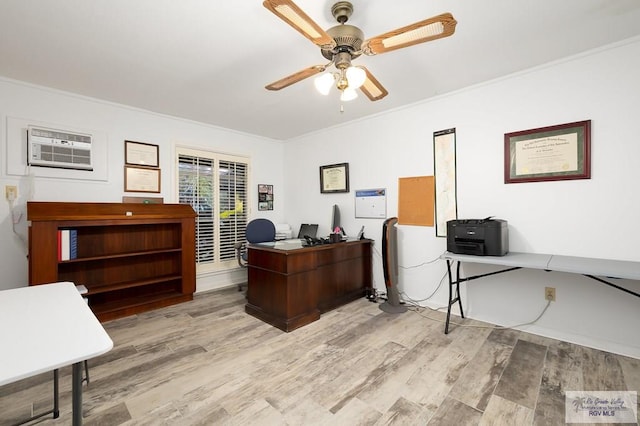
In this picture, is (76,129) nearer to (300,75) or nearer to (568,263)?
(300,75)

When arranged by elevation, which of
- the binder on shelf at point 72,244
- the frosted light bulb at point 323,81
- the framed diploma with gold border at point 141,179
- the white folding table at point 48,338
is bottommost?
the white folding table at point 48,338

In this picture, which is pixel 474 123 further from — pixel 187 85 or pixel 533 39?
pixel 187 85

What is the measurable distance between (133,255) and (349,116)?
10.7 ft

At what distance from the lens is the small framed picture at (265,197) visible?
4.79 metres

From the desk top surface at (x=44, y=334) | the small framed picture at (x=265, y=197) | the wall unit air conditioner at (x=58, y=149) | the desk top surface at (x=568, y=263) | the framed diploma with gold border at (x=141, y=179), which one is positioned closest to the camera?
the desk top surface at (x=44, y=334)

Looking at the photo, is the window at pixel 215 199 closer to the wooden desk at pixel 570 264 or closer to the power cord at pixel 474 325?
the power cord at pixel 474 325

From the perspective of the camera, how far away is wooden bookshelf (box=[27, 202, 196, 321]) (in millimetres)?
2604

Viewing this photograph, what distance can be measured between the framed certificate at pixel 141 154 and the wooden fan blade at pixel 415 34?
10.2 ft

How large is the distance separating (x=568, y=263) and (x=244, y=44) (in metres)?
3.06

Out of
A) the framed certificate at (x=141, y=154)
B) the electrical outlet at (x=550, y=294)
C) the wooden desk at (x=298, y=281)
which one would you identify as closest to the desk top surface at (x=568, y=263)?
the electrical outlet at (x=550, y=294)

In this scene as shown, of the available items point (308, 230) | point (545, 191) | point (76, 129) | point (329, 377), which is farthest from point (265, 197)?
point (545, 191)

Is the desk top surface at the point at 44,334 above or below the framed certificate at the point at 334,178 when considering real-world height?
below

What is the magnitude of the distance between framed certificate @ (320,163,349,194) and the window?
4.29ft

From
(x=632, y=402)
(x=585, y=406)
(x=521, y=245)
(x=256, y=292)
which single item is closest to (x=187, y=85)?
(x=256, y=292)
